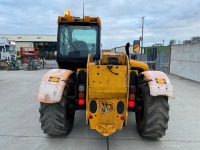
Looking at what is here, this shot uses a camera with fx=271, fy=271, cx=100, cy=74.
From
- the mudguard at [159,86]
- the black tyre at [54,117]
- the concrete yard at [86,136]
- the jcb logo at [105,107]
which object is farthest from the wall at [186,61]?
the black tyre at [54,117]

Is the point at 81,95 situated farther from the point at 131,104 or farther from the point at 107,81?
the point at 131,104

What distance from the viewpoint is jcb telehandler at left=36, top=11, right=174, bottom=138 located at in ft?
15.8

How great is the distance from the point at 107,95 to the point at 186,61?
15014 millimetres

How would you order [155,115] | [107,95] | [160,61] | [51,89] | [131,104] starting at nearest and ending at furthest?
[107,95] < [51,89] < [155,115] < [131,104] < [160,61]

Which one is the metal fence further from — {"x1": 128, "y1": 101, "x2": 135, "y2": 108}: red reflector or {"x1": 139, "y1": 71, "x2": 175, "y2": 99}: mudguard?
{"x1": 128, "y1": 101, "x2": 135, "y2": 108}: red reflector

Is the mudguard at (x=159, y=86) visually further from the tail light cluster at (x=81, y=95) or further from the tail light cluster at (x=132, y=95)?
the tail light cluster at (x=81, y=95)

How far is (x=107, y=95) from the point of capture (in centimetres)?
479

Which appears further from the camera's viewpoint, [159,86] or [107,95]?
[159,86]

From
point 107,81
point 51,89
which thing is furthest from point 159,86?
point 51,89

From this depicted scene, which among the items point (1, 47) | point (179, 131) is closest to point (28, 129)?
point (179, 131)

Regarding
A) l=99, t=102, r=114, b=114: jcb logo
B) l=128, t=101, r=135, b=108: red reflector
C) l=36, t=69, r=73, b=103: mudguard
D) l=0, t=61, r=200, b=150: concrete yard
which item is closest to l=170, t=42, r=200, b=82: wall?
l=0, t=61, r=200, b=150: concrete yard

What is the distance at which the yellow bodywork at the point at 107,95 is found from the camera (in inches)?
188

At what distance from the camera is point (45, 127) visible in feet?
17.1

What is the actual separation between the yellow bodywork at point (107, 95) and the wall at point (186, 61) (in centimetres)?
1234
